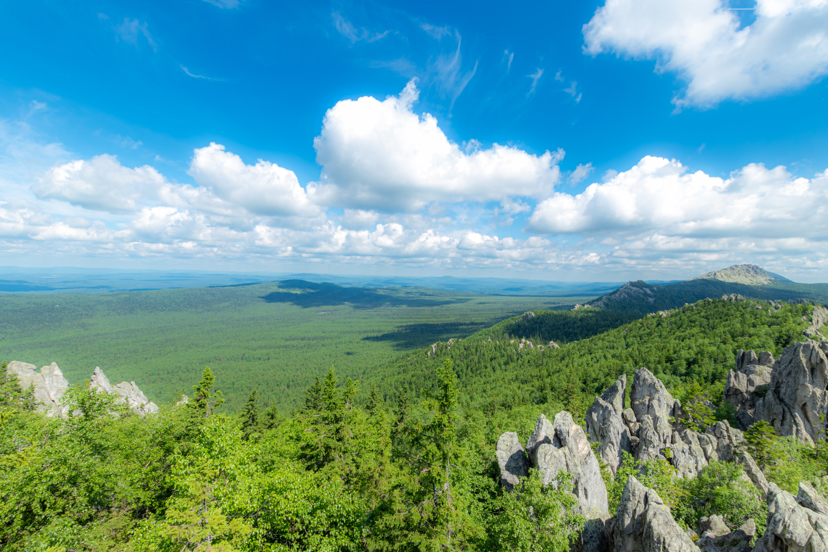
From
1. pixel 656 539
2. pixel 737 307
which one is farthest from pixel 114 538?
pixel 737 307

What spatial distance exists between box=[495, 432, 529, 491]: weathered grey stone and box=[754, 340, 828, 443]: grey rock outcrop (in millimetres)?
37743

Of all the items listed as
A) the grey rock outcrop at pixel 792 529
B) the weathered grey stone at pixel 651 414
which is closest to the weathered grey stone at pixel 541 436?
the weathered grey stone at pixel 651 414

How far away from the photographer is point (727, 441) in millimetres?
36875

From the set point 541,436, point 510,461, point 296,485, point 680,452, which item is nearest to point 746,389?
point 680,452

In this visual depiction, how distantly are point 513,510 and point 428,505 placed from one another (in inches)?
207

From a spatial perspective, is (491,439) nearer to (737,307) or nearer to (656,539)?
(656,539)

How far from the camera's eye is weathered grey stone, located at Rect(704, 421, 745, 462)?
35594mm

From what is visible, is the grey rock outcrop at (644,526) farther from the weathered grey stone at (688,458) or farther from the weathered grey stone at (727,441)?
the weathered grey stone at (727,441)

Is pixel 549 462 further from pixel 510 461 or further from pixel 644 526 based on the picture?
pixel 644 526

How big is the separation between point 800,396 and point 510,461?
137 feet

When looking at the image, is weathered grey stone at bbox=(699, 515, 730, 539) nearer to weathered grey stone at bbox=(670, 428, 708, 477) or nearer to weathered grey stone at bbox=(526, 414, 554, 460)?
weathered grey stone at bbox=(526, 414, 554, 460)

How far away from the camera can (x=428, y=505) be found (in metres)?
17.5

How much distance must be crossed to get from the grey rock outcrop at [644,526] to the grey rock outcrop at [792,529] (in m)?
3.11

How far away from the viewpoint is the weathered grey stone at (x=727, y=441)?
117 ft
